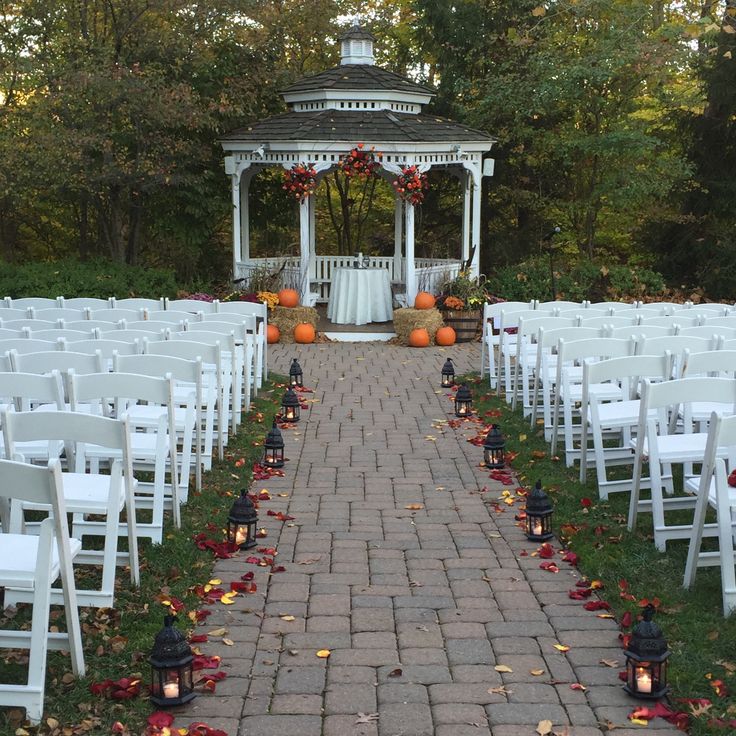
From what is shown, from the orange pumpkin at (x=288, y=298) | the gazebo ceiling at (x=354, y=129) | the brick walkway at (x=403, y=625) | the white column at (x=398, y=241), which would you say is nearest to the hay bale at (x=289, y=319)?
the orange pumpkin at (x=288, y=298)

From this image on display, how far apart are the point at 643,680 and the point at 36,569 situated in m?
2.53

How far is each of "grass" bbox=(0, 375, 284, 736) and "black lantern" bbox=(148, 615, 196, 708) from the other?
0.09 metres

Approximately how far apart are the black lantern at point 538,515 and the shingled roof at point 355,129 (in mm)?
11129

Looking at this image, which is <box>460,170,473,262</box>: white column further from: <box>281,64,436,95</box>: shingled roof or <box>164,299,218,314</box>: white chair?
<box>164,299,218,314</box>: white chair

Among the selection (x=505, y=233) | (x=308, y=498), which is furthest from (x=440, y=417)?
(x=505, y=233)

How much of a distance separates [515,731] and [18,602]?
255cm

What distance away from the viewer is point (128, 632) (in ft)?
15.6

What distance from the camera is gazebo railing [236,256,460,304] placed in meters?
17.2

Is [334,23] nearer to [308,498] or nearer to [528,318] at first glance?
[528,318]

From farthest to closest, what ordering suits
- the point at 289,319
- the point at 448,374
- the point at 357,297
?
1. the point at 357,297
2. the point at 289,319
3. the point at 448,374

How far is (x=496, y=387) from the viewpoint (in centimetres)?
1157

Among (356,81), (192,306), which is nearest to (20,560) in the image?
(192,306)

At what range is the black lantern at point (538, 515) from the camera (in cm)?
621

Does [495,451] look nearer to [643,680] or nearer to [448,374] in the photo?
[448,374]
